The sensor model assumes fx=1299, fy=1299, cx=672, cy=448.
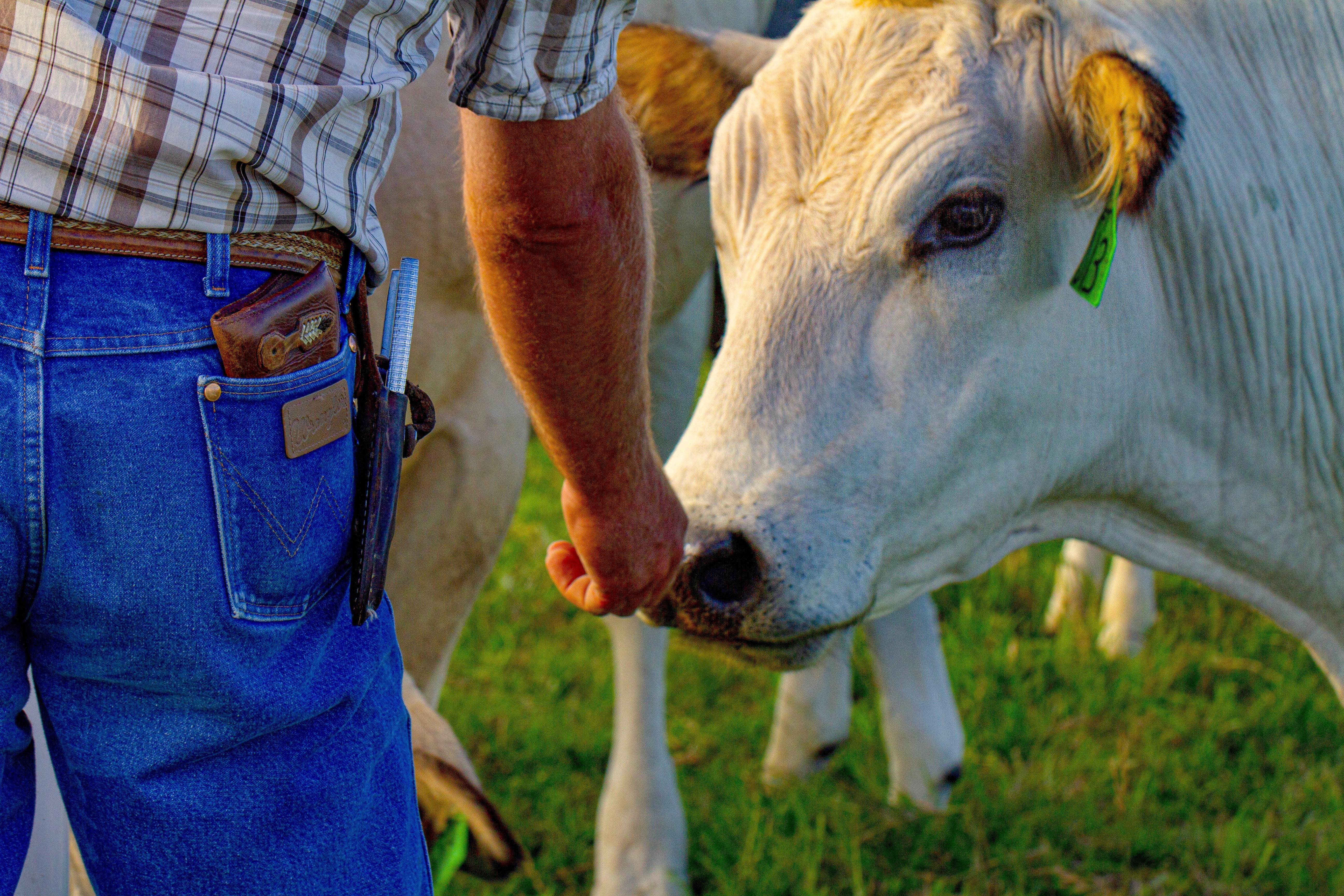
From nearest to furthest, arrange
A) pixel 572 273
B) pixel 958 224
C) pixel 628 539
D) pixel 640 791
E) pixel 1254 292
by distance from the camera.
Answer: pixel 572 273 < pixel 628 539 < pixel 958 224 < pixel 1254 292 < pixel 640 791

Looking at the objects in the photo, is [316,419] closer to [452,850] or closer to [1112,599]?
[452,850]

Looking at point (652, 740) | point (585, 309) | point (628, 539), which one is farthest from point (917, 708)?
point (585, 309)

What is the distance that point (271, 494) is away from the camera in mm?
1086

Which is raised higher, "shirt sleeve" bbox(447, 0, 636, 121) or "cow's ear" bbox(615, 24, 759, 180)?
"shirt sleeve" bbox(447, 0, 636, 121)

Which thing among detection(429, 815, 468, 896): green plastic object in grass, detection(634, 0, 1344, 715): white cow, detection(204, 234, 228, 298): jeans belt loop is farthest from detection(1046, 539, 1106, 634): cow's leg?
detection(204, 234, 228, 298): jeans belt loop

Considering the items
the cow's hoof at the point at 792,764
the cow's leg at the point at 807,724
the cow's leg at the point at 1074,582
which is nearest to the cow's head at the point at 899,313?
the cow's leg at the point at 807,724

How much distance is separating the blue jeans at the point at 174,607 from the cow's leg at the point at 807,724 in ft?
6.79

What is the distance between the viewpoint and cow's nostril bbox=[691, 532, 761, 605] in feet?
6.05

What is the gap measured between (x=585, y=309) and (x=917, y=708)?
87.5 inches

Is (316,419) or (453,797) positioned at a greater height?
(316,419)

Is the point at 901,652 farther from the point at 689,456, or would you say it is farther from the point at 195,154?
the point at 195,154

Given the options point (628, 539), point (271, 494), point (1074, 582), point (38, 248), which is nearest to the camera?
point (38, 248)

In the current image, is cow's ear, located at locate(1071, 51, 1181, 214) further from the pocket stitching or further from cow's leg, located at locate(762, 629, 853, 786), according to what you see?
cow's leg, located at locate(762, 629, 853, 786)

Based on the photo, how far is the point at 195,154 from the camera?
3.29ft
